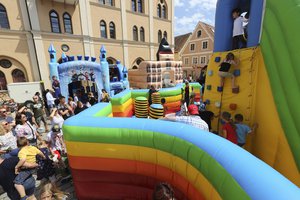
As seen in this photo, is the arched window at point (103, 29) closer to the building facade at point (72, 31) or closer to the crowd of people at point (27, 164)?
the building facade at point (72, 31)

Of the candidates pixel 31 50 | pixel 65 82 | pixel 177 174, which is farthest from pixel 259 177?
pixel 31 50

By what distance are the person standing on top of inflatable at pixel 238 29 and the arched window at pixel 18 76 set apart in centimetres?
1421

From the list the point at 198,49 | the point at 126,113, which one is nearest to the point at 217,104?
the point at 126,113

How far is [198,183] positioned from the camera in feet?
6.09

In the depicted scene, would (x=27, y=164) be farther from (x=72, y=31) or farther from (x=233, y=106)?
(x=72, y=31)

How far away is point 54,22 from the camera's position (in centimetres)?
1324

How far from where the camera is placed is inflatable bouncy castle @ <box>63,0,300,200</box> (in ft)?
5.10

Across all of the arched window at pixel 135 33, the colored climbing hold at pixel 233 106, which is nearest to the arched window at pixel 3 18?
the arched window at pixel 135 33

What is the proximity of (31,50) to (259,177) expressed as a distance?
1527 centimetres

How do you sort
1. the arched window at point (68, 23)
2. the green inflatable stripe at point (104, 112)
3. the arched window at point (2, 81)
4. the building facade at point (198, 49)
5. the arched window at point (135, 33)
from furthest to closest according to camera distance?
the building facade at point (198, 49) < the arched window at point (135, 33) < the arched window at point (68, 23) < the arched window at point (2, 81) < the green inflatable stripe at point (104, 112)

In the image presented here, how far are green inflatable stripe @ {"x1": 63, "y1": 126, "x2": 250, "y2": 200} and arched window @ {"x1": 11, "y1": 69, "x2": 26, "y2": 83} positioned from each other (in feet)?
41.6

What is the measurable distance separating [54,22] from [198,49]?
1892 cm

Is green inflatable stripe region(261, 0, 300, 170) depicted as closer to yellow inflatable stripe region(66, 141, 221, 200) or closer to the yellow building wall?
yellow inflatable stripe region(66, 141, 221, 200)

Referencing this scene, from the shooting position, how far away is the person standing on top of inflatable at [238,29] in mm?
3411
